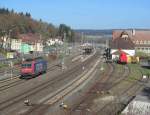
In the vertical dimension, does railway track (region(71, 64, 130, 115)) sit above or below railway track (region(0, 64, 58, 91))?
Answer: below

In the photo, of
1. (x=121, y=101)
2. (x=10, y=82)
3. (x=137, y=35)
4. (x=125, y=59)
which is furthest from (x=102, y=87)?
(x=137, y=35)

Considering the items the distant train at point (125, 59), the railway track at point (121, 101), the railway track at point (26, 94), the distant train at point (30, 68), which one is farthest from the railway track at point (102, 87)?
the distant train at point (125, 59)

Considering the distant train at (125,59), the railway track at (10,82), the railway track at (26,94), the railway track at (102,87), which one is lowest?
the railway track at (102,87)

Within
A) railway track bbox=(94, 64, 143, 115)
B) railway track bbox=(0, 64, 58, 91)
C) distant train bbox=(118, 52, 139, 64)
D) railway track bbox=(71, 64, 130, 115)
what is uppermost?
distant train bbox=(118, 52, 139, 64)

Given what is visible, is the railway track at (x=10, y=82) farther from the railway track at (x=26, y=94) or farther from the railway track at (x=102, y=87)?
the railway track at (x=102, y=87)

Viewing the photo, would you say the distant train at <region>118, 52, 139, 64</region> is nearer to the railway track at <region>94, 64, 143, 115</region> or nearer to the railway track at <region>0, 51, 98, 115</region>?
the railway track at <region>94, 64, 143, 115</region>

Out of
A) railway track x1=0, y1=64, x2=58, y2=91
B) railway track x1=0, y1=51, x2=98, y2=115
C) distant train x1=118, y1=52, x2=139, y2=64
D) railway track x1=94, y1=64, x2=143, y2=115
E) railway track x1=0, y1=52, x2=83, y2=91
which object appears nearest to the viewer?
railway track x1=94, y1=64, x2=143, y2=115

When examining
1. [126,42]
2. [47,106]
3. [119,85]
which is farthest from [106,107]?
[126,42]

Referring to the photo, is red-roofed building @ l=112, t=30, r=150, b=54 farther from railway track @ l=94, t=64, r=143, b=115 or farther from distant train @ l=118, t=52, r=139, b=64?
railway track @ l=94, t=64, r=143, b=115

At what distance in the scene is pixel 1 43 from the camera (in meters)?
122

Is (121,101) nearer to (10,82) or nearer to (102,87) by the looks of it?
(102,87)

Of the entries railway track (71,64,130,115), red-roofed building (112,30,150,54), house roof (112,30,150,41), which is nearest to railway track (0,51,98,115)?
railway track (71,64,130,115)

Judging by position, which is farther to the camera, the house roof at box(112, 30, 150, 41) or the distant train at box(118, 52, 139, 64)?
the house roof at box(112, 30, 150, 41)

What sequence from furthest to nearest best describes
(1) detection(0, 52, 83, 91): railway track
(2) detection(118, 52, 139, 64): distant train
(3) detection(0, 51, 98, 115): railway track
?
(2) detection(118, 52, 139, 64): distant train, (1) detection(0, 52, 83, 91): railway track, (3) detection(0, 51, 98, 115): railway track
